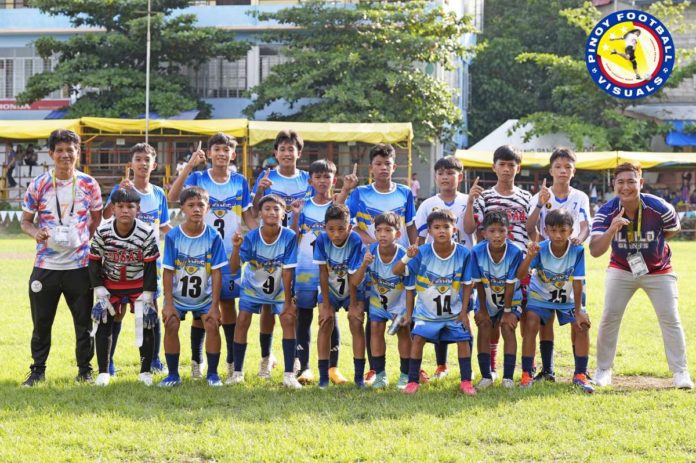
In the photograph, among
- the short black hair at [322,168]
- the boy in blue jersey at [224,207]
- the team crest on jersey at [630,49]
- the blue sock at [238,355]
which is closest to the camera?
the blue sock at [238,355]

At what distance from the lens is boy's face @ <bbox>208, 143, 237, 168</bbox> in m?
8.30

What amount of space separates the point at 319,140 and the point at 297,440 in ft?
67.5

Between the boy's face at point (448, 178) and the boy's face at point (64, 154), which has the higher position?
the boy's face at point (64, 154)

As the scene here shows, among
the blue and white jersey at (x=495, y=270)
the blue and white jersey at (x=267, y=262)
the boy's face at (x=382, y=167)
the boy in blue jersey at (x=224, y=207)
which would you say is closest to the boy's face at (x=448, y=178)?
the boy's face at (x=382, y=167)

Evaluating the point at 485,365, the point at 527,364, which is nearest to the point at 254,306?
the point at 485,365

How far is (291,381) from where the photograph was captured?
775 cm

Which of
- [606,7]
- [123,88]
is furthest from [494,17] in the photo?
[123,88]

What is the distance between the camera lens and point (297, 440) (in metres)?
5.97

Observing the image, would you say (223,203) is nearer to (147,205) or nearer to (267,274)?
(147,205)

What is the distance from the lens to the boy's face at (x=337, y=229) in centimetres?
768

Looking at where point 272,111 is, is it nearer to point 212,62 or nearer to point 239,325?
point 212,62

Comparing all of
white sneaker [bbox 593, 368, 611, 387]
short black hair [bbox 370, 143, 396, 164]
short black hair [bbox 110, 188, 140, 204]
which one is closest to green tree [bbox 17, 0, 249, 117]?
short black hair [bbox 110, 188, 140, 204]

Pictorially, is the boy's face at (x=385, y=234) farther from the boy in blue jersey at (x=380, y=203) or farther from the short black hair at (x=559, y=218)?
the short black hair at (x=559, y=218)

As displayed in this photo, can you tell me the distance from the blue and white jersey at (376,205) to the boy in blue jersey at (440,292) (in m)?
0.61
